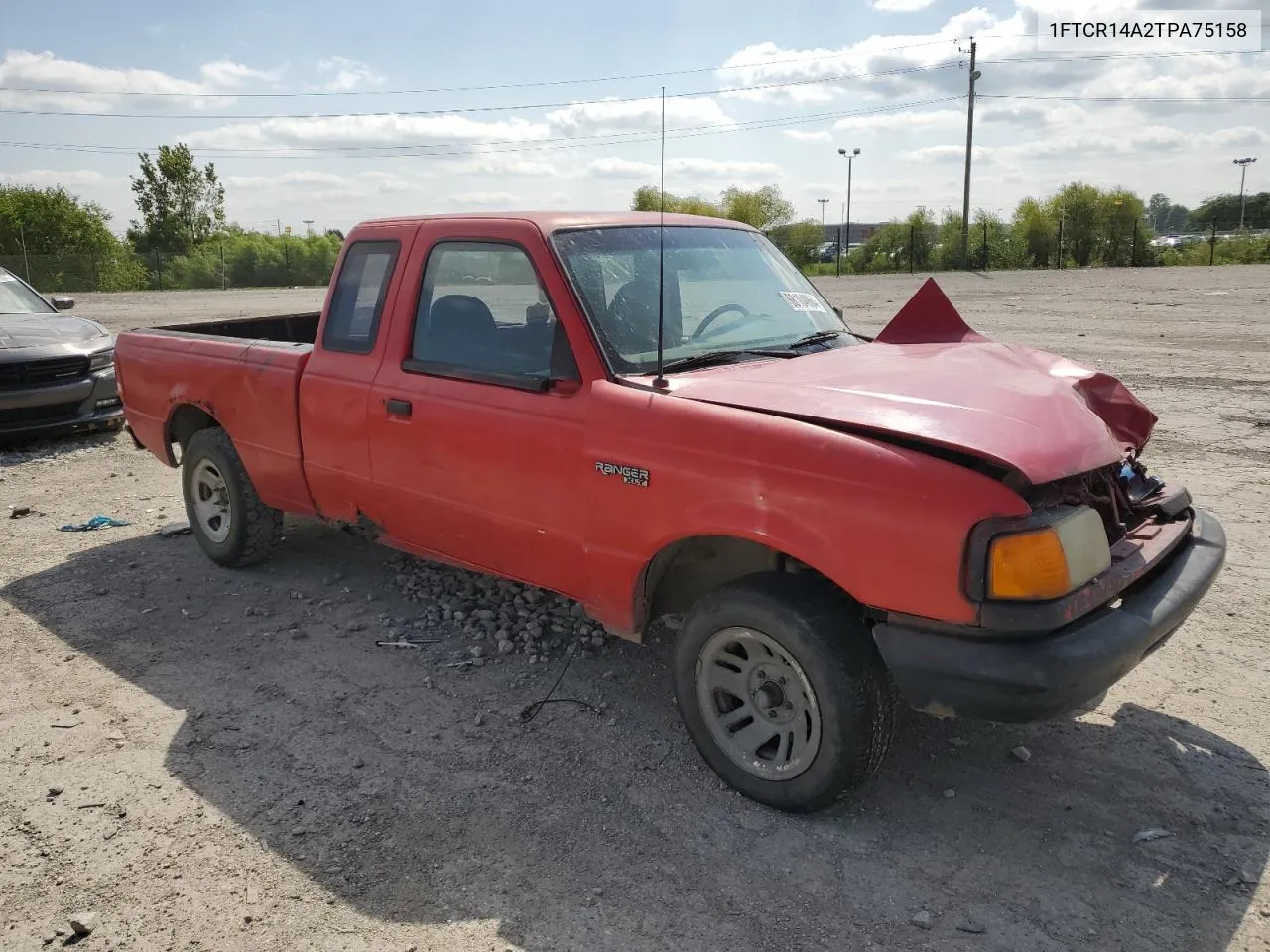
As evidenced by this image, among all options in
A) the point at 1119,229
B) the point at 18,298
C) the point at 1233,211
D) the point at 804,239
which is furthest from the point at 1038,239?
the point at 18,298

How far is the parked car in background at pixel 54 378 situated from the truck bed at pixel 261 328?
114 inches

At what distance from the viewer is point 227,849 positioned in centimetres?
313

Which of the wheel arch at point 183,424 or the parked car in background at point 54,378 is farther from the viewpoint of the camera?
the parked car in background at point 54,378

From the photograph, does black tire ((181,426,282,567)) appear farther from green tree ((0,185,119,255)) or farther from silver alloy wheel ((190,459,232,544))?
green tree ((0,185,119,255))

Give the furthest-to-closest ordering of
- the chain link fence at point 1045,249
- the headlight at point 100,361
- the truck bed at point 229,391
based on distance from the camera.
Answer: the chain link fence at point 1045,249, the headlight at point 100,361, the truck bed at point 229,391

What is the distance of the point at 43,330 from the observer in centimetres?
934

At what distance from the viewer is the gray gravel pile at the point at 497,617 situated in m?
4.52

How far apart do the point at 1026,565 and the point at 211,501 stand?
4.73 meters

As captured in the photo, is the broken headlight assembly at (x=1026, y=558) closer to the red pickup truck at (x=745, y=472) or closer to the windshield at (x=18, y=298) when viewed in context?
the red pickup truck at (x=745, y=472)

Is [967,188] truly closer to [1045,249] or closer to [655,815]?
A: [1045,249]

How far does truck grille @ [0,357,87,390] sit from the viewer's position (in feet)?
28.3

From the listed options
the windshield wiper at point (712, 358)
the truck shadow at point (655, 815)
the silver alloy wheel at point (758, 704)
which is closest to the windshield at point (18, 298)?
the truck shadow at point (655, 815)

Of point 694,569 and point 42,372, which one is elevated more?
point 42,372

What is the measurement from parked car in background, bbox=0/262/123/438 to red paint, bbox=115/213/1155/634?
15.1ft
